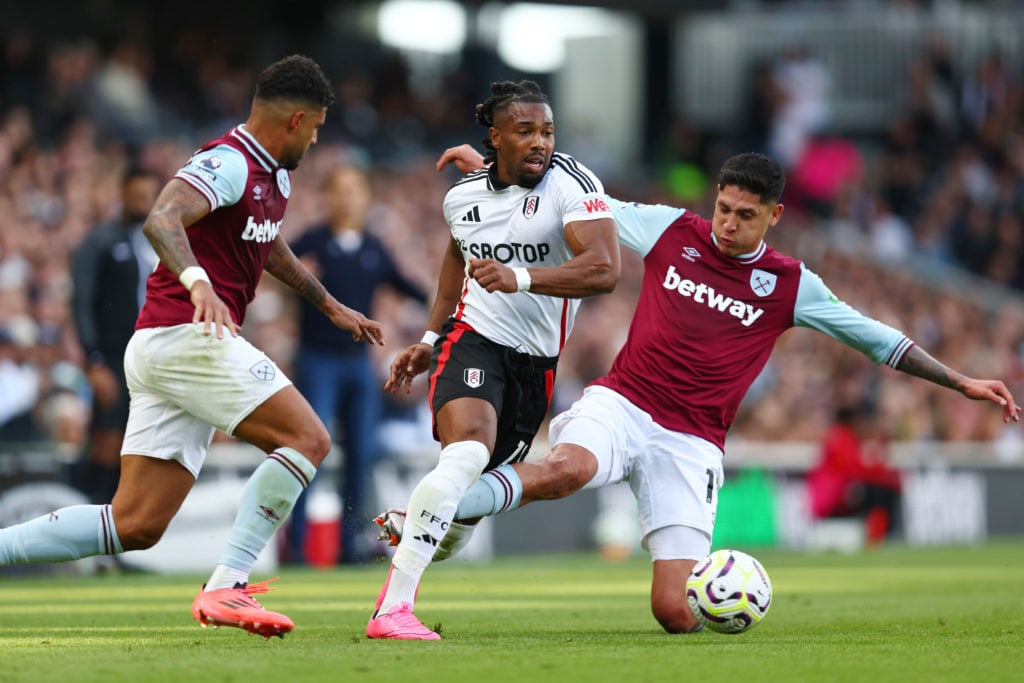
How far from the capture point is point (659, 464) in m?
8.20

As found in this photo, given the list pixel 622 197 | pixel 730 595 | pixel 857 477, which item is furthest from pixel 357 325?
pixel 622 197

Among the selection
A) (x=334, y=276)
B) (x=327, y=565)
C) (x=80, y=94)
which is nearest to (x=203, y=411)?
(x=334, y=276)

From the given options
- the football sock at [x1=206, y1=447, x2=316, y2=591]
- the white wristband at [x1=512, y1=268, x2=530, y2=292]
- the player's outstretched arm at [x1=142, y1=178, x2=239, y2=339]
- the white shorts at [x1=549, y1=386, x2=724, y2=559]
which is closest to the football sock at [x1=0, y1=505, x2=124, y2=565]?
the football sock at [x1=206, y1=447, x2=316, y2=591]

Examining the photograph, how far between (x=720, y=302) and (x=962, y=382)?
1.30 metres

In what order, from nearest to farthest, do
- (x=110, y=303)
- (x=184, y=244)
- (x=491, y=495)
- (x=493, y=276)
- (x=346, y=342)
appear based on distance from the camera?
(x=184, y=244)
(x=493, y=276)
(x=491, y=495)
(x=110, y=303)
(x=346, y=342)

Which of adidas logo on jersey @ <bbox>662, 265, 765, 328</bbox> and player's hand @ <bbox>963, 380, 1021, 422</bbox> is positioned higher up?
adidas logo on jersey @ <bbox>662, 265, 765, 328</bbox>

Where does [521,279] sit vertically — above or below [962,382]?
above

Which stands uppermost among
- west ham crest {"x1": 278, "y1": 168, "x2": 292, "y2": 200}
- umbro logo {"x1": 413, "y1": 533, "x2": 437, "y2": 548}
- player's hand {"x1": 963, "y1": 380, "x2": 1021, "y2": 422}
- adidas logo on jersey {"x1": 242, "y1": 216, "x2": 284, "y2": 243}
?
west ham crest {"x1": 278, "y1": 168, "x2": 292, "y2": 200}

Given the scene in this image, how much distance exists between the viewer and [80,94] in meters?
17.0

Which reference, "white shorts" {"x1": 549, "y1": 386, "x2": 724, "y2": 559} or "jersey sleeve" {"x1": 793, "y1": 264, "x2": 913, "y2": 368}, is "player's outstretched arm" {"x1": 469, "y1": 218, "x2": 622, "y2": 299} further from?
"jersey sleeve" {"x1": 793, "y1": 264, "x2": 913, "y2": 368}

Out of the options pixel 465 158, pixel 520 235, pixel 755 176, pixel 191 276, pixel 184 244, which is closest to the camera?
pixel 191 276

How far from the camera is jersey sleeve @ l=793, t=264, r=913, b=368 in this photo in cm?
790

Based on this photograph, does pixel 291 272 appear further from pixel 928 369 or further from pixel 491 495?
pixel 928 369

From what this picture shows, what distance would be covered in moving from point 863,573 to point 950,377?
5.64 meters
